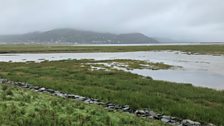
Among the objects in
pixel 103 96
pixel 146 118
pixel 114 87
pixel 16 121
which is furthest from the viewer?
pixel 114 87

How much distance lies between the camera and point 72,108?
61.3 feet

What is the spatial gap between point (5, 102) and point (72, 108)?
14.4 feet

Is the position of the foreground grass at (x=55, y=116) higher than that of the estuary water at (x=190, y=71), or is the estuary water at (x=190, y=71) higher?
the foreground grass at (x=55, y=116)

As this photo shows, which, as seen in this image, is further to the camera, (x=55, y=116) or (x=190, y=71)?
(x=190, y=71)

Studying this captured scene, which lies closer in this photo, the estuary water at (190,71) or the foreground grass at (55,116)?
the foreground grass at (55,116)

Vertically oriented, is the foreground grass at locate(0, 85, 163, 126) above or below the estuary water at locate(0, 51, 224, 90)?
above

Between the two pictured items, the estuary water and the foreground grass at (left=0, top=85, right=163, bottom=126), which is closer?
the foreground grass at (left=0, top=85, right=163, bottom=126)

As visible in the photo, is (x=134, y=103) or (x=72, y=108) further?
(x=134, y=103)

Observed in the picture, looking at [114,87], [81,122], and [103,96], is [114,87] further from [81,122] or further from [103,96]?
[81,122]

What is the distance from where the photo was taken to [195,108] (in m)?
21.9

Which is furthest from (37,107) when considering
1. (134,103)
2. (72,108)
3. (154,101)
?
(154,101)

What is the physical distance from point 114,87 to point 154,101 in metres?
9.08

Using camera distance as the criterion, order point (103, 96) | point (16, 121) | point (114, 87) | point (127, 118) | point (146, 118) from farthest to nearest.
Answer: point (114, 87) < point (103, 96) < point (146, 118) < point (127, 118) < point (16, 121)

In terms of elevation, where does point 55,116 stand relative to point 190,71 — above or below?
above
